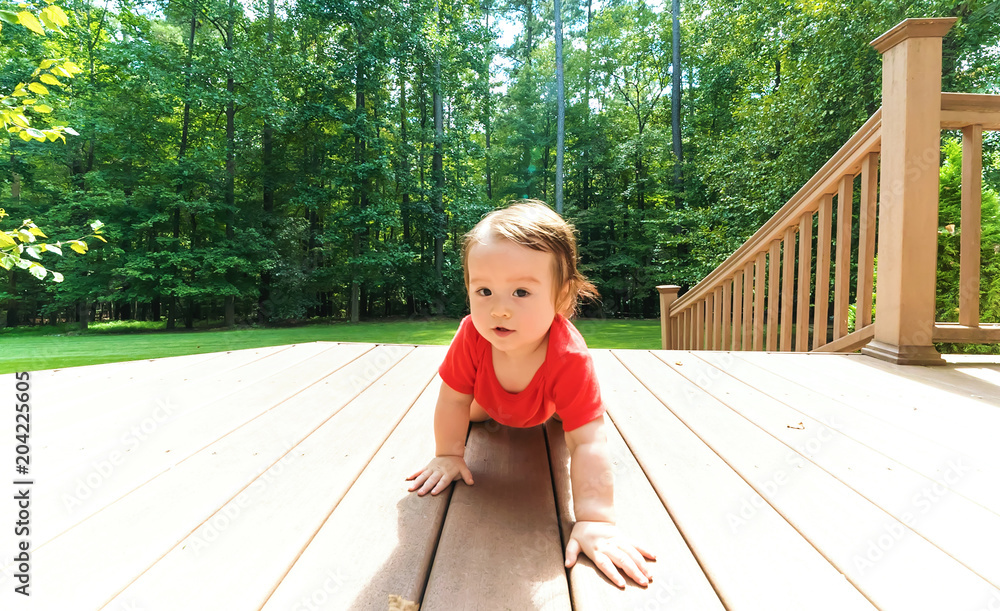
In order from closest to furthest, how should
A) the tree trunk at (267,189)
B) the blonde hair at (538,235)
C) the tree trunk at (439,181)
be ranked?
1. the blonde hair at (538,235)
2. the tree trunk at (267,189)
3. the tree trunk at (439,181)

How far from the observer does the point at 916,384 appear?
73.1 inches

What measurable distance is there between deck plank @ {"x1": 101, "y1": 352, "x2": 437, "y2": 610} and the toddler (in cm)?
22

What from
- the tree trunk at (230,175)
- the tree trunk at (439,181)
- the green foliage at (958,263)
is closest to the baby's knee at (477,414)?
the green foliage at (958,263)

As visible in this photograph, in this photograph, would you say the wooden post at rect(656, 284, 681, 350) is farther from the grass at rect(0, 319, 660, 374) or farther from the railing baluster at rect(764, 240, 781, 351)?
the grass at rect(0, 319, 660, 374)

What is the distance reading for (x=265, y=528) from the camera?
0.91m

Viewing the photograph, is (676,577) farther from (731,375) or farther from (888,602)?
(731,375)

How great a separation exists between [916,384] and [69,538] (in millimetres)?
2593

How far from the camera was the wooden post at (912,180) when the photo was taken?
205 cm

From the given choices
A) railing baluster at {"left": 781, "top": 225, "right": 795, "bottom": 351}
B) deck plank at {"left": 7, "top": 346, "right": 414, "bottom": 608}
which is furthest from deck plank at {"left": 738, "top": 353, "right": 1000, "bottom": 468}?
deck plank at {"left": 7, "top": 346, "right": 414, "bottom": 608}

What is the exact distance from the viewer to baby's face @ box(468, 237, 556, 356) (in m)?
0.95

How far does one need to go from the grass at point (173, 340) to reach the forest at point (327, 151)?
2.96 ft

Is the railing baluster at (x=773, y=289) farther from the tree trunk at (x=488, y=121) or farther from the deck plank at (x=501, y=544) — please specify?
the tree trunk at (x=488, y=121)

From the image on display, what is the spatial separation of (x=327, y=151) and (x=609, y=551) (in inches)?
521

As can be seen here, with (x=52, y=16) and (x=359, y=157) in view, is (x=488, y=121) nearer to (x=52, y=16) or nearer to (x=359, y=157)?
(x=359, y=157)
